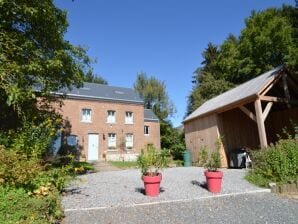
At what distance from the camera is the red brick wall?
26.0 m

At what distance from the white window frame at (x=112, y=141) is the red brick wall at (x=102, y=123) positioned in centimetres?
24

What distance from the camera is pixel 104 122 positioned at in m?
27.8

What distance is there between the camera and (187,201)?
748cm

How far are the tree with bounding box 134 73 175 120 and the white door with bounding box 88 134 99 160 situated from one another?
21.8 m

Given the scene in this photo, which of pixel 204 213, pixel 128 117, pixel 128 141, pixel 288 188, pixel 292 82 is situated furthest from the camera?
pixel 128 117

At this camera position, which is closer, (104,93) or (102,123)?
(102,123)

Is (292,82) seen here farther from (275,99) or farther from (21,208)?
(21,208)

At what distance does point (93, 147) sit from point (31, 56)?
1828 cm

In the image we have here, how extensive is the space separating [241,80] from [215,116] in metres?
19.5

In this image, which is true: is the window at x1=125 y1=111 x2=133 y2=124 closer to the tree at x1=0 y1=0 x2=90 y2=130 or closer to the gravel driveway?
the tree at x1=0 y1=0 x2=90 y2=130

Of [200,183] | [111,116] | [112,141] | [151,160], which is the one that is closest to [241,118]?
[200,183]

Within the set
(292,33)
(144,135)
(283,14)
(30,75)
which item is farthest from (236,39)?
(30,75)

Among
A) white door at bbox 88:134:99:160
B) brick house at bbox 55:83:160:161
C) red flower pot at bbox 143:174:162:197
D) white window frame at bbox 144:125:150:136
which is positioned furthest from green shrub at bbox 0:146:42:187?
white window frame at bbox 144:125:150:136

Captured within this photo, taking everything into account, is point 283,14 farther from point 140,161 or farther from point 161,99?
point 140,161
